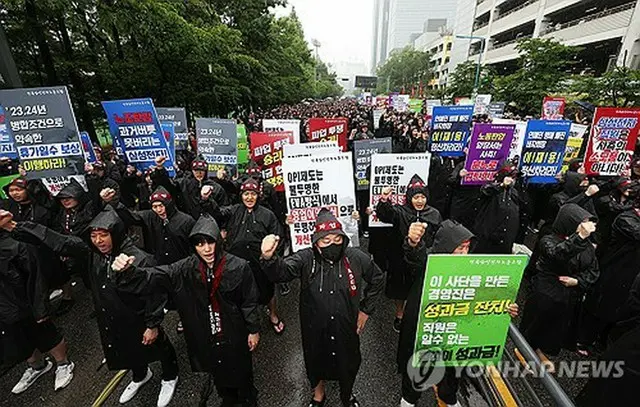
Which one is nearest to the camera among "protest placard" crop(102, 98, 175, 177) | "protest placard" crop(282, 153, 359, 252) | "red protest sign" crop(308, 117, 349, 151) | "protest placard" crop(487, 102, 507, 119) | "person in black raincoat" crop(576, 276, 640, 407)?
"person in black raincoat" crop(576, 276, 640, 407)

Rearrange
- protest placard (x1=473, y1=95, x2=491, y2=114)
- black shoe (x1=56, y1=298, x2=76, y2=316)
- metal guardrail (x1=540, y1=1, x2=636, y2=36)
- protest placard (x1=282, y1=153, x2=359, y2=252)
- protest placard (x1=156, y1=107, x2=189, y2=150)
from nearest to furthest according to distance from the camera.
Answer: protest placard (x1=282, y1=153, x2=359, y2=252), black shoe (x1=56, y1=298, x2=76, y2=316), protest placard (x1=156, y1=107, x2=189, y2=150), protest placard (x1=473, y1=95, x2=491, y2=114), metal guardrail (x1=540, y1=1, x2=636, y2=36)

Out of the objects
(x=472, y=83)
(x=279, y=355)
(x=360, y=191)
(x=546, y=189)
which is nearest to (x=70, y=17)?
(x=360, y=191)

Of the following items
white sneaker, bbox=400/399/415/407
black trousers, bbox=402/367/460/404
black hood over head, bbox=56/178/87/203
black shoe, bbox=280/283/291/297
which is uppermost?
black hood over head, bbox=56/178/87/203

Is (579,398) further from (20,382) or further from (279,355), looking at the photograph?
(20,382)

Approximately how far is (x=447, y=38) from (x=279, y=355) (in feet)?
262

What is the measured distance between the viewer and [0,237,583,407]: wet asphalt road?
11.7 feet

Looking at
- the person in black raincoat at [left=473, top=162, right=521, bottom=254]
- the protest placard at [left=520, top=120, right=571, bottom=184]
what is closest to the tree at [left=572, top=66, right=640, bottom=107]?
the protest placard at [left=520, top=120, right=571, bottom=184]

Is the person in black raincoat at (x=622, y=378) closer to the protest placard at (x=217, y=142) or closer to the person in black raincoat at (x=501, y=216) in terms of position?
the person in black raincoat at (x=501, y=216)

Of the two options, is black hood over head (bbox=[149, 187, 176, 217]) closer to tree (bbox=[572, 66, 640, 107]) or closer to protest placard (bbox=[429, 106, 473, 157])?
protest placard (bbox=[429, 106, 473, 157])

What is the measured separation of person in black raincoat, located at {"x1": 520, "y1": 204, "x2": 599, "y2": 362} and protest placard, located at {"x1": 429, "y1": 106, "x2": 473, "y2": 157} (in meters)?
4.52

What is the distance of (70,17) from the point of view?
9.12 metres

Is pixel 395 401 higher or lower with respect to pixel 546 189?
lower

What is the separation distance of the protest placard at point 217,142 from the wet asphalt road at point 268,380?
3824 millimetres

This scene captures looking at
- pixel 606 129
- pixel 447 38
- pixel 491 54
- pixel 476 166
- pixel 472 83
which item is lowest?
pixel 476 166
